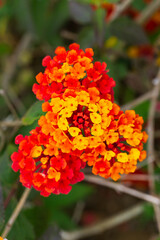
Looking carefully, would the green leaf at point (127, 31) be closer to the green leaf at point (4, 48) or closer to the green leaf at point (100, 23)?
the green leaf at point (100, 23)

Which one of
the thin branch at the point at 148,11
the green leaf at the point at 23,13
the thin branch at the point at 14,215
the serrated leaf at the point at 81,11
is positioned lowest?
the thin branch at the point at 14,215

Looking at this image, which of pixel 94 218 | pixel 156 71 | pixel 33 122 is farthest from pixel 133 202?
pixel 33 122

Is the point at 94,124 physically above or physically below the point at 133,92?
above

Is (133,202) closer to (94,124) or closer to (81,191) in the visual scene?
(81,191)

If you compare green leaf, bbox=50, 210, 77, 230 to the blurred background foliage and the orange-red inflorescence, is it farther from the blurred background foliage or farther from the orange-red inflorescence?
the orange-red inflorescence

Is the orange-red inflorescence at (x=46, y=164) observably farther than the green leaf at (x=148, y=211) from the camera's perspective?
No

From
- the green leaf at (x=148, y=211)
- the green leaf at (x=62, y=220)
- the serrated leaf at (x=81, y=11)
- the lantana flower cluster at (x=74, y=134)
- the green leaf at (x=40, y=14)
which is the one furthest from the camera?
the green leaf at (x=40, y=14)

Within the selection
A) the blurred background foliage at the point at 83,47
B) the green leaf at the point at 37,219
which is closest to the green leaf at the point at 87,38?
the blurred background foliage at the point at 83,47

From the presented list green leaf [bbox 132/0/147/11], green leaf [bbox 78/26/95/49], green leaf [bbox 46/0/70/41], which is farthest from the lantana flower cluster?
green leaf [bbox 46/0/70/41]
